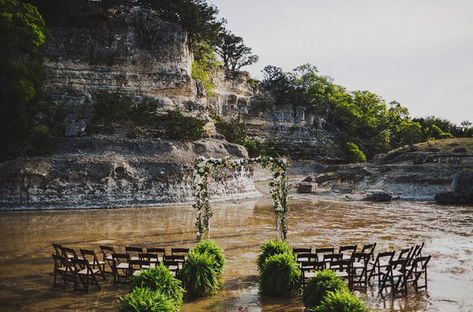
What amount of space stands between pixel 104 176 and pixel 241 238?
1626 cm

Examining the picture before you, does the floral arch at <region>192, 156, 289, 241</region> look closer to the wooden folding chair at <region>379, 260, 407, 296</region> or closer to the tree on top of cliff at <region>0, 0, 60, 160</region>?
the wooden folding chair at <region>379, 260, 407, 296</region>

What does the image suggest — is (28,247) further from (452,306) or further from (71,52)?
(71,52)

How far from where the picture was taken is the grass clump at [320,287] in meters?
9.57

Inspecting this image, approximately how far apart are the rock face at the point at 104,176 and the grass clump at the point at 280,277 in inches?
889

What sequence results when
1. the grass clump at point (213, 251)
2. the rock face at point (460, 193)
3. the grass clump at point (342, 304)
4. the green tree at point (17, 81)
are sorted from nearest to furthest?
the grass clump at point (342, 304) → the grass clump at point (213, 251) → the green tree at point (17, 81) → the rock face at point (460, 193)

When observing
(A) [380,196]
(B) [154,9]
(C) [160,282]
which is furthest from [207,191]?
(B) [154,9]

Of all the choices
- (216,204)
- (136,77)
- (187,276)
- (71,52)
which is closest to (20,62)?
(71,52)

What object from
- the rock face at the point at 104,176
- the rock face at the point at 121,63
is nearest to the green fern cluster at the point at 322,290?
the rock face at the point at 104,176

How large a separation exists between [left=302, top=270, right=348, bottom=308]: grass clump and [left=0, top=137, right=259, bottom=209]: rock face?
79.3ft

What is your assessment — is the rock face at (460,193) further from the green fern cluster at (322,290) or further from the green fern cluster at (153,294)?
the green fern cluster at (153,294)

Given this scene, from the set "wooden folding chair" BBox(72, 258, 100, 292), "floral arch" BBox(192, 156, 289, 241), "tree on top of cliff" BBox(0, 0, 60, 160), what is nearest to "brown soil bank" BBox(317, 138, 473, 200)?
"floral arch" BBox(192, 156, 289, 241)

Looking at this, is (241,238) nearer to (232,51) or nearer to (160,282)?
(160,282)

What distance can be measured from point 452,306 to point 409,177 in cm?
3513

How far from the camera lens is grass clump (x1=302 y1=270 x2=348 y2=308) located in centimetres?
957
